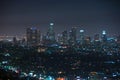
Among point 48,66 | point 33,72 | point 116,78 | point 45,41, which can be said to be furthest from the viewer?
point 45,41

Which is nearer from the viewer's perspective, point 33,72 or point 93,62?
point 33,72

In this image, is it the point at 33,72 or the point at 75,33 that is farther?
the point at 75,33

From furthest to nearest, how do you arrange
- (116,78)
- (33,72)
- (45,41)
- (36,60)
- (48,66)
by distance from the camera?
(45,41) → (36,60) → (48,66) → (33,72) → (116,78)

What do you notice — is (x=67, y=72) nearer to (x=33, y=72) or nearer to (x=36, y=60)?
(x=33, y=72)

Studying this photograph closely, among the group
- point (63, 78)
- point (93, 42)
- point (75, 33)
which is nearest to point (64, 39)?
point (75, 33)

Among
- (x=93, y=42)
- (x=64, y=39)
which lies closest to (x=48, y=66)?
(x=93, y=42)

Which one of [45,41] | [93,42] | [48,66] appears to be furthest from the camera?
[45,41]

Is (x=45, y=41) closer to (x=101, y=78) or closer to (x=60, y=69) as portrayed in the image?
(x=60, y=69)

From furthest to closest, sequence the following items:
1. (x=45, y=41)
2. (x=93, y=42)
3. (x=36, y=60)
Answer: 1. (x=45, y=41)
2. (x=93, y=42)
3. (x=36, y=60)
